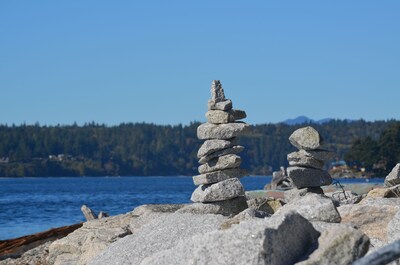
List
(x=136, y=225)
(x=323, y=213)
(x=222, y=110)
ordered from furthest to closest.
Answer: (x=222, y=110) → (x=136, y=225) → (x=323, y=213)

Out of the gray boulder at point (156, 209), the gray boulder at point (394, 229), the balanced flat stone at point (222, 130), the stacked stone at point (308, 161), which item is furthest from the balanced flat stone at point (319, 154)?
the gray boulder at point (394, 229)

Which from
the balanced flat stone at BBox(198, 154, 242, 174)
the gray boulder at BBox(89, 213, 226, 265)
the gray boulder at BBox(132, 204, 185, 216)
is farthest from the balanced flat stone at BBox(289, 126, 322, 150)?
the gray boulder at BBox(89, 213, 226, 265)

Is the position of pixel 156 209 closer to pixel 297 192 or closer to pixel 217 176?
pixel 217 176

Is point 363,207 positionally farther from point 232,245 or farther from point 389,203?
point 232,245

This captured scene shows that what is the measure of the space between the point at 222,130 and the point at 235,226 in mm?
8789

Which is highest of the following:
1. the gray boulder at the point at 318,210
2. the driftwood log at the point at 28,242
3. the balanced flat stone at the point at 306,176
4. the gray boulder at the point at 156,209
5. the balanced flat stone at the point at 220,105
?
the balanced flat stone at the point at 220,105

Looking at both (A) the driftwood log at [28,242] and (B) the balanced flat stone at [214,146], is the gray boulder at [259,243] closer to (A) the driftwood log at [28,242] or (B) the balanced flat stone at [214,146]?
(B) the balanced flat stone at [214,146]

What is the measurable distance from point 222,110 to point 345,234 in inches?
365

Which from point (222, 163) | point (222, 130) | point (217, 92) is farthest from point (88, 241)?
point (217, 92)

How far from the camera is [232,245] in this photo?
9953 mm

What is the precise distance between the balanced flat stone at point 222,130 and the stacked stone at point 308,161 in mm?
1240

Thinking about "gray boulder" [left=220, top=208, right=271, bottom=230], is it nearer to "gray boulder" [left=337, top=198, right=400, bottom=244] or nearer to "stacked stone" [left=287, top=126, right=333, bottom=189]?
"gray boulder" [left=337, top=198, right=400, bottom=244]

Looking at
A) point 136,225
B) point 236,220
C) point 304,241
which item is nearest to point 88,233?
point 136,225

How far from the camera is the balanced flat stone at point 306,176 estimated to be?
63.6ft
